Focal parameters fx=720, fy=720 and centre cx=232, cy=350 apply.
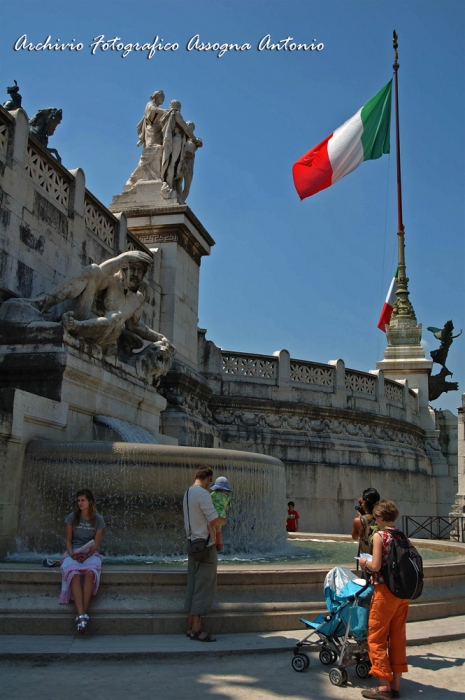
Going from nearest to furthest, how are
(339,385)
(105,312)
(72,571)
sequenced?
(72,571), (105,312), (339,385)

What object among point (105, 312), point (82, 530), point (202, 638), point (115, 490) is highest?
point (105, 312)

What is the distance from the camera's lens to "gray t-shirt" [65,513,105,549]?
5996 millimetres

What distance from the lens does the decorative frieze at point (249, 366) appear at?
18438 millimetres

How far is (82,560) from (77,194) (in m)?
7.34

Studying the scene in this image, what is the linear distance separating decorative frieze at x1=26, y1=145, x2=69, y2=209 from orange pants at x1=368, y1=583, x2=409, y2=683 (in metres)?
7.82

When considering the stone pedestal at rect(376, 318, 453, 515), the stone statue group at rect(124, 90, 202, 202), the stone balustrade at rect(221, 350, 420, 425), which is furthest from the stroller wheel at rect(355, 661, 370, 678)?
the stone pedestal at rect(376, 318, 453, 515)

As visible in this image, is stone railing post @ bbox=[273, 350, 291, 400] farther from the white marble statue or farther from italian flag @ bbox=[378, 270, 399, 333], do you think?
italian flag @ bbox=[378, 270, 399, 333]

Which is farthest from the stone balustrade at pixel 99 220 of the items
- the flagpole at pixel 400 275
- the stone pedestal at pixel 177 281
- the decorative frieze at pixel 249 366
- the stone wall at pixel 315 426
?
the flagpole at pixel 400 275

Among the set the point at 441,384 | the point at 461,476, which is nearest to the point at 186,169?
the point at 461,476

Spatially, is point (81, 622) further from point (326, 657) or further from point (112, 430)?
point (112, 430)

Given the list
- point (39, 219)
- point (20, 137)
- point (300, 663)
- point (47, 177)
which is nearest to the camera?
point (300, 663)

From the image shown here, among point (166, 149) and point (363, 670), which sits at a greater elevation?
point (166, 149)

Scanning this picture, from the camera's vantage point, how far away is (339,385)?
776 inches

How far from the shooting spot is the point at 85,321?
364 inches
